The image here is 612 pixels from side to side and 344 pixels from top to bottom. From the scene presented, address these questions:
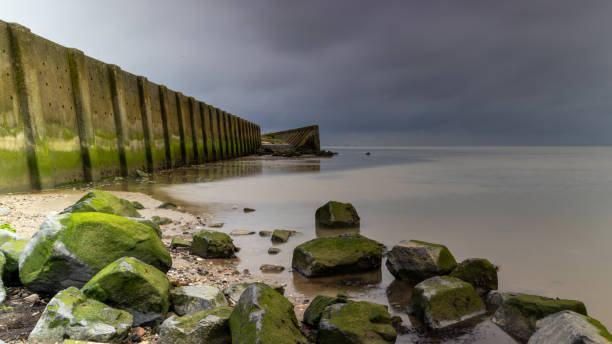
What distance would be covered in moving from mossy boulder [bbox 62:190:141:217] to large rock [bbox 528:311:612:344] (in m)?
4.44

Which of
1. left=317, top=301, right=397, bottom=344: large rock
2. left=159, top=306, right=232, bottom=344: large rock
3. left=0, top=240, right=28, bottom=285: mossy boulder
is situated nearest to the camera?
left=159, top=306, right=232, bottom=344: large rock

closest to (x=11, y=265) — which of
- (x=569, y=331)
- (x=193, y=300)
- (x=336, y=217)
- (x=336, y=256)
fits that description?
(x=193, y=300)

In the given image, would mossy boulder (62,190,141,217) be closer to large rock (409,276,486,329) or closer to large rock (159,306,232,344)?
large rock (159,306,232,344)

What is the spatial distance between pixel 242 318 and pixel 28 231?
10.4ft

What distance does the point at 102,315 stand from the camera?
6.82ft

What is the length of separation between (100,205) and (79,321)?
260 cm

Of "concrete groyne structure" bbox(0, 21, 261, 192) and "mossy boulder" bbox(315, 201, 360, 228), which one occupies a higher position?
"concrete groyne structure" bbox(0, 21, 261, 192)

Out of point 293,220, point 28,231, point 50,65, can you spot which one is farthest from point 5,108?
point 293,220

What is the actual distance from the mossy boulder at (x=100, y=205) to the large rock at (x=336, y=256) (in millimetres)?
2447

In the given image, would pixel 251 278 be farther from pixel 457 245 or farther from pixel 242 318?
pixel 457 245

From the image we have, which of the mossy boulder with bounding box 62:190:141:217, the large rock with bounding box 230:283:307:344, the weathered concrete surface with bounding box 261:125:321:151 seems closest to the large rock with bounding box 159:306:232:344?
the large rock with bounding box 230:283:307:344

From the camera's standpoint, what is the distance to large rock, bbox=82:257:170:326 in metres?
2.26

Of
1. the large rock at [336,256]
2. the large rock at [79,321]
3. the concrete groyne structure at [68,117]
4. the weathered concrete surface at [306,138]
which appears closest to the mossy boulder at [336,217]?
the large rock at [336,256]

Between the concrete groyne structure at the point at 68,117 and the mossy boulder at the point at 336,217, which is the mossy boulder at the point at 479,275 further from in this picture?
the concrete groyne structure at the point at 68,117
